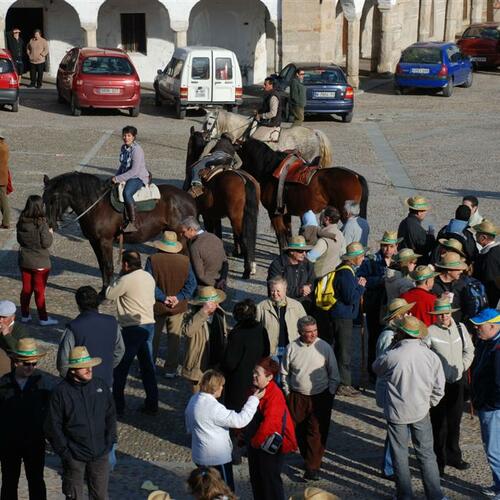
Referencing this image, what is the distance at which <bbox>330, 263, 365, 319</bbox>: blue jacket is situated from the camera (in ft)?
37.3

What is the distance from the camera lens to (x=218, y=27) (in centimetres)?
3825

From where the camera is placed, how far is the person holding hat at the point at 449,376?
32.8 feet

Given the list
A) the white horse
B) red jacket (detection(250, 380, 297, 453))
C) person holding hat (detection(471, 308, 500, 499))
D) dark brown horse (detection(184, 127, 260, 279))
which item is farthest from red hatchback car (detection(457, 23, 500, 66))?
red jacket (detection(250, 380, 297, 453))

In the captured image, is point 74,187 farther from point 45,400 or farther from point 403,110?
point 403,110

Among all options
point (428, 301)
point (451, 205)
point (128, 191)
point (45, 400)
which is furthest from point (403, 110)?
point (45, 400)

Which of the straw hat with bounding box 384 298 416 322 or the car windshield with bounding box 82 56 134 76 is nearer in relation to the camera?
the straw hat with bounding box 384 298 416 322

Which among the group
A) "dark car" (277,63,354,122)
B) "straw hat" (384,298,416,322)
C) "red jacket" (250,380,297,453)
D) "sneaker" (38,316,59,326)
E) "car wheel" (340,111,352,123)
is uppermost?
"straw hat" (384,298,416,322)

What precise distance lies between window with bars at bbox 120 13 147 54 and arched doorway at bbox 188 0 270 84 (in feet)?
4.79

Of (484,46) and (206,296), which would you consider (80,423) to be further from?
(484,46)

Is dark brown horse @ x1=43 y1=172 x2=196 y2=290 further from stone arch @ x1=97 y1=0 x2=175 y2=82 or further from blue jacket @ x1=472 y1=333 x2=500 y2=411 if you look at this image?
stone arch @ x1=97 y1=0 x2=175 y2=82

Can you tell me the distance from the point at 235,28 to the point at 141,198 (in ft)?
77.5

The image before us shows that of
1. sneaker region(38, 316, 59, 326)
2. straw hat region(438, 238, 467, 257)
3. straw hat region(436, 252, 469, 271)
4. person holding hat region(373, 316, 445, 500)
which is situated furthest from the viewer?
sneaker region(38, 316, 59, 326)

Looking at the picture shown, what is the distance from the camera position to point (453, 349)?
10031mm

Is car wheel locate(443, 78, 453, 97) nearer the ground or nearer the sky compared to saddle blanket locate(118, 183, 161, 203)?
nearer the ground
